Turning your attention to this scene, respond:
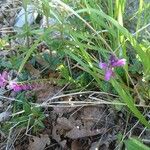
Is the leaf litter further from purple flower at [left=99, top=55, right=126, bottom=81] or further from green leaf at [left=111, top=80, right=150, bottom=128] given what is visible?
purple flower at [left=99, top=55, right=126, bottom=81]

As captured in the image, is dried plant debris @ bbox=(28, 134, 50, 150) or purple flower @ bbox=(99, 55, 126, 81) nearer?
purple flower @ bbox=(99, 55, 126, 81)

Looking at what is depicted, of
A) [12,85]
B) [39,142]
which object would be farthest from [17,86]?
[39,142]

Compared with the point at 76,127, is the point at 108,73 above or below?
above

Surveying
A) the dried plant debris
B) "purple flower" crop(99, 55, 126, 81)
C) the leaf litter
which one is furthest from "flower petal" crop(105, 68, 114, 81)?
the dried plant debris

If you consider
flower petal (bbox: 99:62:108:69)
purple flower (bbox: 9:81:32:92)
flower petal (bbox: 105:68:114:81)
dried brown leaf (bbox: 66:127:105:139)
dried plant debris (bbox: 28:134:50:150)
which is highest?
flower petal (bbox: 99:62:108:69)

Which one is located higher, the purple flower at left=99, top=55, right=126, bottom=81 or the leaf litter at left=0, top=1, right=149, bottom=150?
the purple flower at left=99, top=55, right=126, bottom=81

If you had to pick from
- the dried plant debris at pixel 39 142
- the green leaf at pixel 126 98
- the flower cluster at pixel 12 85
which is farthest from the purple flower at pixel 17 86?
the green leaf at pixel 126 98

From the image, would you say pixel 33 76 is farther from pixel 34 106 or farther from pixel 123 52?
pixel 123 52

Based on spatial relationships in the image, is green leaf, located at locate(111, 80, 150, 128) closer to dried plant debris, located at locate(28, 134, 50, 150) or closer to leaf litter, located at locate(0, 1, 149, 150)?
leaf litter, located at locate(0, 1, 149, 150)

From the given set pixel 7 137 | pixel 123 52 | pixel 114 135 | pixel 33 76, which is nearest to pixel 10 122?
pixel 7 137

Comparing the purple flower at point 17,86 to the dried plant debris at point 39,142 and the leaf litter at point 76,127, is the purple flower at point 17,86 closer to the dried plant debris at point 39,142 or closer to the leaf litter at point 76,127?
the leaf litter at point 76,127

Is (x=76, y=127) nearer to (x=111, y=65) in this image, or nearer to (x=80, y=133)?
(x=80, y=133)

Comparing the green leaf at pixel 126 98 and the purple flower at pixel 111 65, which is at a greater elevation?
the purple flower at pixel 111 65

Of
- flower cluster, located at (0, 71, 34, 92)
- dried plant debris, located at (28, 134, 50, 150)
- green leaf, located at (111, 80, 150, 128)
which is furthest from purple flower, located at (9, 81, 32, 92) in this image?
green leaf, located at (111, 80, 150, 128)
